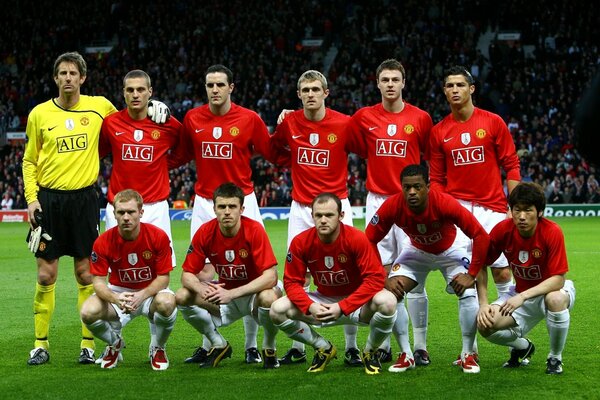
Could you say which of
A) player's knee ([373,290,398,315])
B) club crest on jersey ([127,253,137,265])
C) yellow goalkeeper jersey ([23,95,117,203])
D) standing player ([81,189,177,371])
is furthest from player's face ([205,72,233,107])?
player's knee ([373,290,398,315])

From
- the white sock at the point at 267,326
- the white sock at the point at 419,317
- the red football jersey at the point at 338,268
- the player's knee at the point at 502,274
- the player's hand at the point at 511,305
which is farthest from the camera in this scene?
the player's knee at the point at 502,274

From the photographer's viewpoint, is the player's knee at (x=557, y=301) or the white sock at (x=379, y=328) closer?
the player's knee at (x=557, y=301)

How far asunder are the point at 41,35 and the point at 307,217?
33107 millimetres

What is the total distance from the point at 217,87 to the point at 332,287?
2108 millimetres

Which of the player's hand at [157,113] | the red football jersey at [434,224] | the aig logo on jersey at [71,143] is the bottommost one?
the red football jersey at [434,224]

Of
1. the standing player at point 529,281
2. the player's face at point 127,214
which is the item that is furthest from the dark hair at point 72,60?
the standing player at point 529,281

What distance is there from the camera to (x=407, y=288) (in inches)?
269

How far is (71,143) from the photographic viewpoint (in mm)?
7293

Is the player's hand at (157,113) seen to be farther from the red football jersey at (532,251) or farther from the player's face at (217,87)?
the red football jersey at (532,251)

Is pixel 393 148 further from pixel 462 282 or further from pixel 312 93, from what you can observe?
pixel 462 282

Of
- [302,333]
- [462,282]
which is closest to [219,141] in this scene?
[302,333]

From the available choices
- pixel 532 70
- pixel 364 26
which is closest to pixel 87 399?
pixel 532 70

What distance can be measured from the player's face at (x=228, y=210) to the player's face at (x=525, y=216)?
2.04 meters

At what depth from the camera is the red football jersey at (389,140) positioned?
7.49 meters
